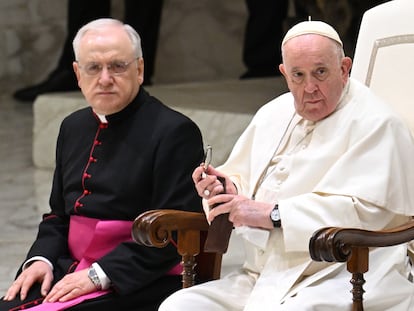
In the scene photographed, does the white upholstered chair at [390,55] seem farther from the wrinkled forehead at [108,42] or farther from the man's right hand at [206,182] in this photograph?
the wrinkled forehead at [108,42]

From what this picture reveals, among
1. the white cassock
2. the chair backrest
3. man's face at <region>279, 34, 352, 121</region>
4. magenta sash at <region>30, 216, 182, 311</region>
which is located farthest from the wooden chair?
man's face at <region>279, 34, 352, 121</region>

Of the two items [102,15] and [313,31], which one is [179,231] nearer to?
[313,31]

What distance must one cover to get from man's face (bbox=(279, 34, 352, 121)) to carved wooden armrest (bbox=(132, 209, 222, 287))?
0.53 metres

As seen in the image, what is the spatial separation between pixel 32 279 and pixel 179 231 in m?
0.67

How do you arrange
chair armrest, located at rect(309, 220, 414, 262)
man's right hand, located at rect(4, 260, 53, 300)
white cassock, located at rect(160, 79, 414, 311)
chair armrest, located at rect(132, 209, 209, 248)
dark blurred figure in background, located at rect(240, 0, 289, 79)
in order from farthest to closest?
1. dark blurred figure in background, located at rect(240, 0, 289, 79)
2. man's right hand, located at rect(4, 260, 53, 300)
3. chair armrest, located at rect(132, 209, 209, 248)
4. white cassock, located at rect(160, 79, 414, 311)
5. chair armrest, located at rect(309, 220, 414, 262)

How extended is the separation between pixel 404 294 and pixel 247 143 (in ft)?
2.73

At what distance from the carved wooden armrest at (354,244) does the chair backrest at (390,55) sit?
2.36 ft

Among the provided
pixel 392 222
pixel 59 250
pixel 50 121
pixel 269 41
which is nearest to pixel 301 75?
pixel 392 222

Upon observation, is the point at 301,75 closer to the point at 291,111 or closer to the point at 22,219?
the point at 291,111

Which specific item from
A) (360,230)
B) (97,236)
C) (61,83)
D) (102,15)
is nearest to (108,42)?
(97,236)

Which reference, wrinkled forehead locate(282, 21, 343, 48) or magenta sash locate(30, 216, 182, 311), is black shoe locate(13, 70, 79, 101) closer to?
magenta sash locate(30, 216, 182, 311)

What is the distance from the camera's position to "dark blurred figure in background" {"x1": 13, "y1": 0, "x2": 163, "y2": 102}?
9484mm

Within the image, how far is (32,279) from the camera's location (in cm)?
425

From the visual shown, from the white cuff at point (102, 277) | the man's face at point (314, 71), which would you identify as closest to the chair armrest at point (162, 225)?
the white cuff at point (102, 277)
